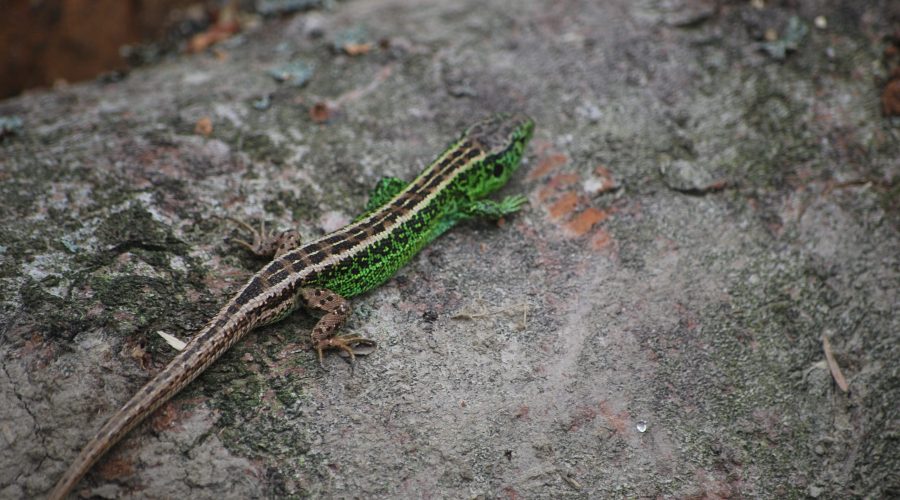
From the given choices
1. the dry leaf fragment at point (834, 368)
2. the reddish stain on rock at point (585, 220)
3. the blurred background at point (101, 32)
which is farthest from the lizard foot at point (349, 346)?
the blurred background at point (101, 32)

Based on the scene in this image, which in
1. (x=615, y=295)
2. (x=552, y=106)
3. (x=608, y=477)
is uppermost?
(x=552, y=106)

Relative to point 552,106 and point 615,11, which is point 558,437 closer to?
point 552,106

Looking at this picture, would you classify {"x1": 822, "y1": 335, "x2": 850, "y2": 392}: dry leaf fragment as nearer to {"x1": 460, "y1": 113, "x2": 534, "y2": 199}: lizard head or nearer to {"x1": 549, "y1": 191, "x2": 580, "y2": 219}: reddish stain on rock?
{"x1": 549, "y1": 191, "x2": 580, "y2": 219}: reddish stain on rock

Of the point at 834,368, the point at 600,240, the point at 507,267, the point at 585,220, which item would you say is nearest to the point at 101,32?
the point at 507,267

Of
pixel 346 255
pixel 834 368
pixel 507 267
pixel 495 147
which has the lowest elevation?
pixel 834 368

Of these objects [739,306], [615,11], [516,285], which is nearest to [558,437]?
[516,285]

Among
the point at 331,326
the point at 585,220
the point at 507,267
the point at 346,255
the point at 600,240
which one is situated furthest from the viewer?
the point at 585,220

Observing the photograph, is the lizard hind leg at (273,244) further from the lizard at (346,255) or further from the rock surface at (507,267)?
the rock surface at (507,267)

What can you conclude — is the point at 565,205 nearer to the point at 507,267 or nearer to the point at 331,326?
the point at 507,267
